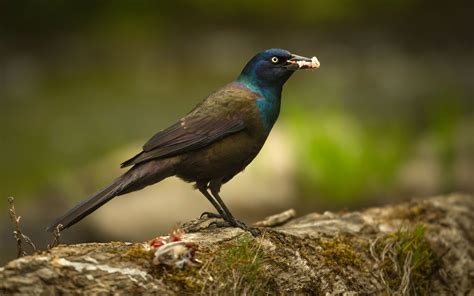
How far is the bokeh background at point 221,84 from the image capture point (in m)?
8.97

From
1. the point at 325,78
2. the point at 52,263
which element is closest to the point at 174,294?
the point at 52,263

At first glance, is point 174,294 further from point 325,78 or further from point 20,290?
point 325,78

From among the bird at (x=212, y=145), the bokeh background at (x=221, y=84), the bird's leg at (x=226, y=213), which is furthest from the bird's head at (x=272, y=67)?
the bokeh background at (x=221, y=84)

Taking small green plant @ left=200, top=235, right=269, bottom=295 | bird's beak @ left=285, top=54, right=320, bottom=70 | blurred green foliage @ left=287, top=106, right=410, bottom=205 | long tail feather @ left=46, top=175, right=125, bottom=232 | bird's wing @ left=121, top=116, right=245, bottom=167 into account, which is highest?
bird's beak @ left=285, top=54, right=320, bottom=70

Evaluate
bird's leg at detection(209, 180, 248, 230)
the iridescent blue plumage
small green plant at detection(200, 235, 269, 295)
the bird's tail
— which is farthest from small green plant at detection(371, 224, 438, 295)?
the bird's tail

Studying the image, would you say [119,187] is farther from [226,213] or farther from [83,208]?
[226,213]

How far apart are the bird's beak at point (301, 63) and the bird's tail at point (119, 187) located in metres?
1.01

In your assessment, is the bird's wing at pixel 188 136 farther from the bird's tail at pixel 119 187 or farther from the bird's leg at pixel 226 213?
Result: the bird's leg at pixel 226 213

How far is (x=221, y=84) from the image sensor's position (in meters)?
13.7

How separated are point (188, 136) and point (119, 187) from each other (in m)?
0.54

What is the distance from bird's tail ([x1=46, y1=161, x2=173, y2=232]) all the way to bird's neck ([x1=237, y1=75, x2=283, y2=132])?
25.6 inches

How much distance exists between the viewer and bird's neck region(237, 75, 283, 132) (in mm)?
5316

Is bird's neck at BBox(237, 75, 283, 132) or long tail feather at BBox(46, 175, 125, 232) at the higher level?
bird's neck at BBox(237, 75, 283, 132)

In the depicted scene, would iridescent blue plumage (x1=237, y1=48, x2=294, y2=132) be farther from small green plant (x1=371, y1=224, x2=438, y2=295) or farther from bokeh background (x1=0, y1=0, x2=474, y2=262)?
bokeh background (x1=0, y1=0, x2=474, y2=262)
